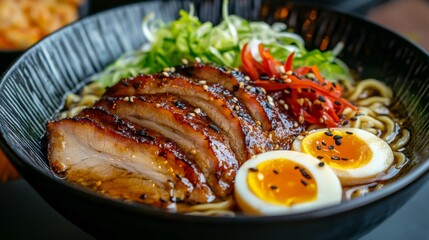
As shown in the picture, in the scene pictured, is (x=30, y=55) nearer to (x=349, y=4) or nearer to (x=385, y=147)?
(x=385, y=147)

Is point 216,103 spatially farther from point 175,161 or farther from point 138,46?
point 138,46

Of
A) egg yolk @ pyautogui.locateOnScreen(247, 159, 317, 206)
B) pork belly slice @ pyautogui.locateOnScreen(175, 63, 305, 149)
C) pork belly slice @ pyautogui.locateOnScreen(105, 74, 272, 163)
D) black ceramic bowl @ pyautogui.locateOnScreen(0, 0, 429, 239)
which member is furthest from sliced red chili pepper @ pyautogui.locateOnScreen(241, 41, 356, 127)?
egg yolk @ pyautogui.locateOnScreen(247, 159, 317, 206)

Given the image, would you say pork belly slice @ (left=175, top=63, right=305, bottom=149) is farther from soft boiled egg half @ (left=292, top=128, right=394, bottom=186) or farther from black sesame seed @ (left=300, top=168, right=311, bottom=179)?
black sesame seed @ (left=300, top=168, right=311, bottom=179)

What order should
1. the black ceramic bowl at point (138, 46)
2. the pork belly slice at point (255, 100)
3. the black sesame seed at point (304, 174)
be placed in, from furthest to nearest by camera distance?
1. the pork belly slice at point (255, 100)
2. the black sesame seed at point (304, 174)
3. the black ceramic bowl at point (138, 46)

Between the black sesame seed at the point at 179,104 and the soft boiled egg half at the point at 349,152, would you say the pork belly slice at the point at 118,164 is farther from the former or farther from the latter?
the soft boiled egg half at the point at 349,152

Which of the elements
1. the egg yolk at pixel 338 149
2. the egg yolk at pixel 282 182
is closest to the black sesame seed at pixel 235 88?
the egg yolk at pixel 338 149
